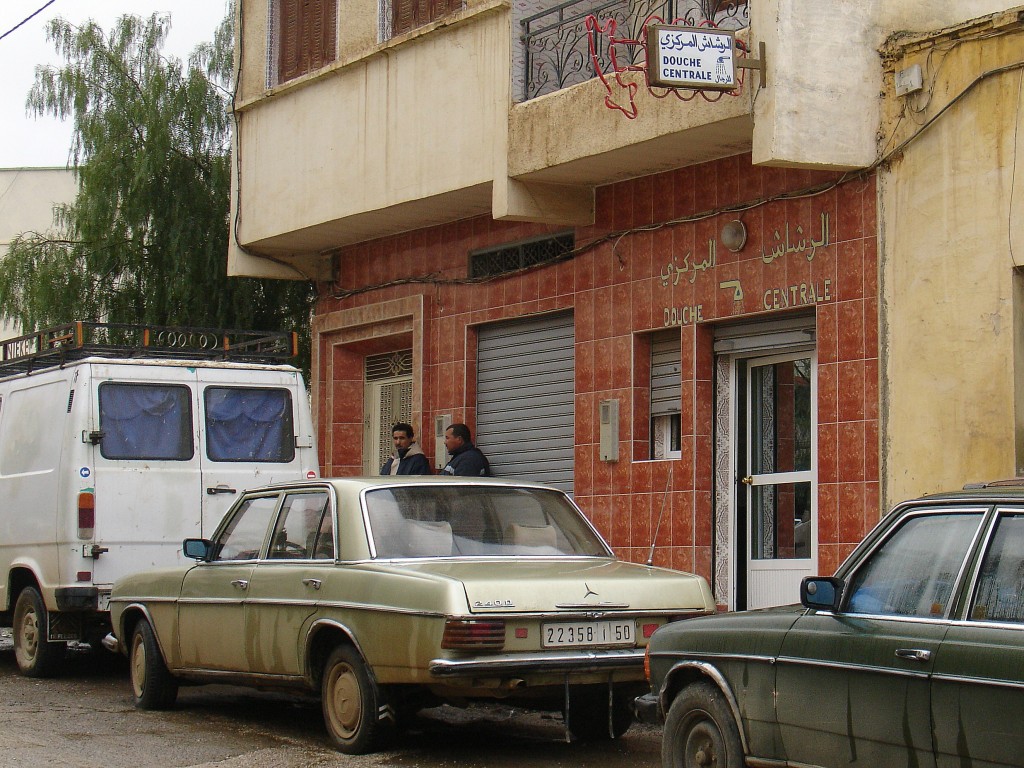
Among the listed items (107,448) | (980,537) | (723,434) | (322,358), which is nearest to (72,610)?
(107,448)

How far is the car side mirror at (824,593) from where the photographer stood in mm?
6082

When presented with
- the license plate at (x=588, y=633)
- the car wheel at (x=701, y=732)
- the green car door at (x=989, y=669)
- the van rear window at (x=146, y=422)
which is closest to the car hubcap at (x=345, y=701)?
the license plate at (x=588, y=633)

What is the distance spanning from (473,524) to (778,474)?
462 centimetres

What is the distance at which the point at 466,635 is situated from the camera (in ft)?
24.5

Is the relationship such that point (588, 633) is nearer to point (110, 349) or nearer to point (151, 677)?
point (151, 677)

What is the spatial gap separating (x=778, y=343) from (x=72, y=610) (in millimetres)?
5764

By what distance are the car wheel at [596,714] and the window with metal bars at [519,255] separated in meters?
6.22

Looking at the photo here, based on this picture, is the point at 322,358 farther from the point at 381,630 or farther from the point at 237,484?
the point at 381,630

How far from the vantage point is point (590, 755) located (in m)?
8.34

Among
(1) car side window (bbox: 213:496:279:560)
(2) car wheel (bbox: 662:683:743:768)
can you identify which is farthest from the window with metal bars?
(2) car wheel (bbox: 662:683:743:768)

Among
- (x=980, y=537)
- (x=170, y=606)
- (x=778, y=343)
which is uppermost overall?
(x=778, y=343)

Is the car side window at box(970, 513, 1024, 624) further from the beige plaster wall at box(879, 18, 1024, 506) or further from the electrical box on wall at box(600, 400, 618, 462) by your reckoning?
the electrical box on wall at box(600, 400, 618, 462)

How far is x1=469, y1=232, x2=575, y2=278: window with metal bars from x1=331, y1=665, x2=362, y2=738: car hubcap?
6.61 meters

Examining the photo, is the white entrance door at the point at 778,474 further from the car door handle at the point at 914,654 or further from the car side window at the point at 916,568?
the car door handle at the point at 914,654
